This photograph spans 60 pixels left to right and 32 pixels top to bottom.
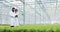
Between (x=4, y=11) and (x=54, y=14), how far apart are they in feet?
8.73

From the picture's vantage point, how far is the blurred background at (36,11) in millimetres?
13336

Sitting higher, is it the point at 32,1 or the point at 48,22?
the point at 32,1

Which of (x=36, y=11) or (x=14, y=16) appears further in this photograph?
(x=36, y=11)

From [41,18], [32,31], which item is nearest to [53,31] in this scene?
[32,31]

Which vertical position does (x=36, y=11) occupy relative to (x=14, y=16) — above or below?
below

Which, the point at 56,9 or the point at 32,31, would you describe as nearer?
the point at 32,31

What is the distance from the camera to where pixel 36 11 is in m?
13.4

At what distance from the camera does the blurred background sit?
13336 mm

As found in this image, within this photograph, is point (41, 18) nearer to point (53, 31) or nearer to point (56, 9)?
point (56, 9)

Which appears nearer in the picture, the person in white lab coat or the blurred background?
the person in white lab coat

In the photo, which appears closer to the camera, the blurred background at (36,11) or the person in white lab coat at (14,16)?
the person in white lab coat at (14,16)

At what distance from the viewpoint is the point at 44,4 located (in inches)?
527

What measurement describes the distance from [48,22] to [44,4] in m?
0.97

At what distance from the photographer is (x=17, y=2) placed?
1341cm
